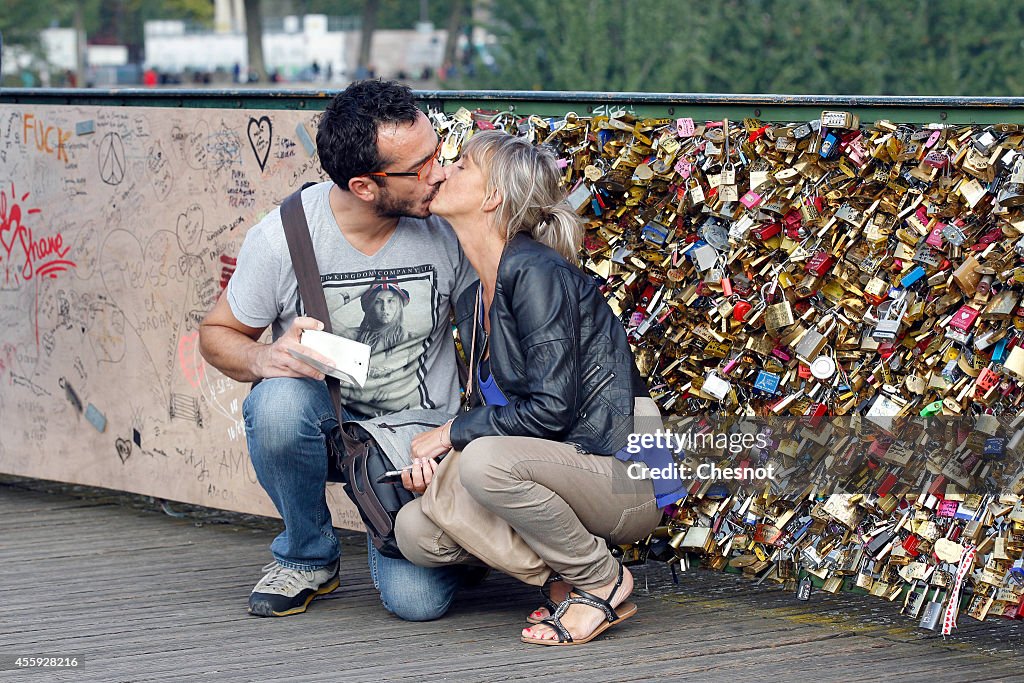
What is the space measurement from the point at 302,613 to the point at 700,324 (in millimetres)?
1515

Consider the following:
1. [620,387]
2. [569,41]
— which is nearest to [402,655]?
[620,387]

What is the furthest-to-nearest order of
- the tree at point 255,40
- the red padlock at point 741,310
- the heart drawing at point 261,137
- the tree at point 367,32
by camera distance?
the tree at point 367,32 < the tree at point 255,40 < the heart drawing at point 261,137 < the red padlock at point 741,310

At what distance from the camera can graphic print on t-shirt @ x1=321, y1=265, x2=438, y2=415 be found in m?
4.15

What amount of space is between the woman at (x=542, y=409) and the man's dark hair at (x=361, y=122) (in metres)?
0.23

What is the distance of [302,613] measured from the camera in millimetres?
4172

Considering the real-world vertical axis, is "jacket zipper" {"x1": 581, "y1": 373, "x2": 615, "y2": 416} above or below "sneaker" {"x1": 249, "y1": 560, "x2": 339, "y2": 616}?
above

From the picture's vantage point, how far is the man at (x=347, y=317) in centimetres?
401

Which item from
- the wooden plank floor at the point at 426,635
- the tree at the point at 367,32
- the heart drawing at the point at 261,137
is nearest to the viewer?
the wooden plank floor at the point at 426,635

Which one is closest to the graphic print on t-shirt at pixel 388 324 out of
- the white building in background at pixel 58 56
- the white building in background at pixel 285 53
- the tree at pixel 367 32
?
the white building in background at pixel 58 56

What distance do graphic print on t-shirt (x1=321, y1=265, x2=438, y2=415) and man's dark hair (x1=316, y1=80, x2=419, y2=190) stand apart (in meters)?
0.34

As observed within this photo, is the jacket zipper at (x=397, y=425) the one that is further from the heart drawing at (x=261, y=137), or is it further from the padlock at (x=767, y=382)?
the heart drawing at (x=261, y=137)

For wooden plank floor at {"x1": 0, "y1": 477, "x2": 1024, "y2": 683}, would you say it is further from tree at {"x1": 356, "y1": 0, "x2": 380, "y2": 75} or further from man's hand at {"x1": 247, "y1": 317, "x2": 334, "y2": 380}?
tree at {"x1": 356, "y1": 0, "x2": 380, "y2": 75}

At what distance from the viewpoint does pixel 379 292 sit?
4.18 meters

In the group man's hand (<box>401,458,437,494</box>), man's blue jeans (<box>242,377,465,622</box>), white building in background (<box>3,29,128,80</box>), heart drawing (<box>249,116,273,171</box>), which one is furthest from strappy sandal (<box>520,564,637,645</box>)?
white building in background (<box>3,29,128,80</box>)
